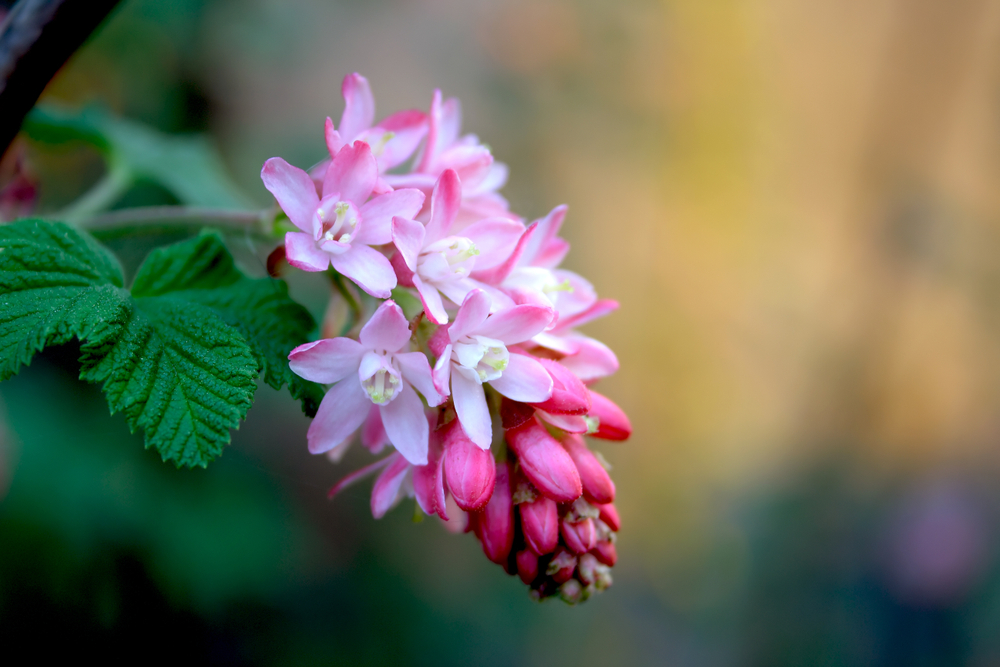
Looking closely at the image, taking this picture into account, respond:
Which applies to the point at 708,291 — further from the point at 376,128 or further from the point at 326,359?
the point at 326,359

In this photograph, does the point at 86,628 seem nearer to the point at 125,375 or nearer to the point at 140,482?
the point at 140,482

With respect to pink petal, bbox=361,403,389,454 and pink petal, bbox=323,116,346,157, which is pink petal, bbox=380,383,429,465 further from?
pink petal, bbox=323,116,346,157

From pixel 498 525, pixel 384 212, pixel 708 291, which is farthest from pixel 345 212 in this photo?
pixel 708 291

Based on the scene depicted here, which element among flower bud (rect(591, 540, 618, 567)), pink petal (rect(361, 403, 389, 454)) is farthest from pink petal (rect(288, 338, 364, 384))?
flower bud (rect(591, 540, 618, 567))

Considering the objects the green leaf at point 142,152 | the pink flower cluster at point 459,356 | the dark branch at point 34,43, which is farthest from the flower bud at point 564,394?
the green leaf at point 142,152

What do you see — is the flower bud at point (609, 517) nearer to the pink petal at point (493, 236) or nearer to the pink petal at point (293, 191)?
the pink petal at point (493, 236)

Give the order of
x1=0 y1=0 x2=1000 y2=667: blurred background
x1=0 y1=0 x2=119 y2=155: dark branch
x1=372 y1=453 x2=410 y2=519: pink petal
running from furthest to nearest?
x1=0 y1=0 x2=1000 y2=667: blurred background → x1=372 y1=453 x2=410 y2=519: pink petal → x1=0 y1=0 x2=119 y2=155: dark branch
